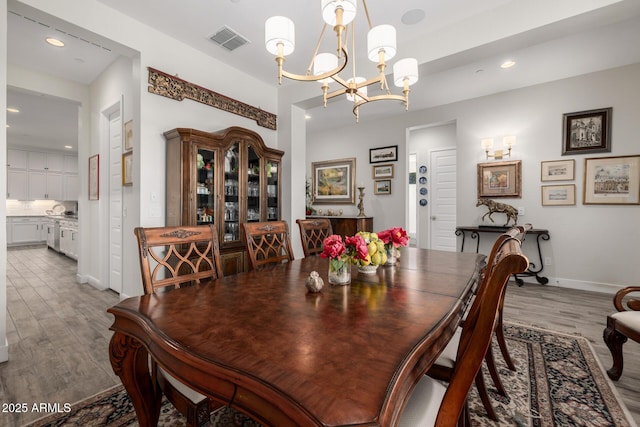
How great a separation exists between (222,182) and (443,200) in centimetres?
445

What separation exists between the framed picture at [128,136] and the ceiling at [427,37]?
2.39 feet

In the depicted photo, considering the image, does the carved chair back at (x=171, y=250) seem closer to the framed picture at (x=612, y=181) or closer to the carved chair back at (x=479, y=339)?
the carved chair back at (x=479, y=339)

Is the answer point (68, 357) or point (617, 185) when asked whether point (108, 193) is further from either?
point (617, 185)

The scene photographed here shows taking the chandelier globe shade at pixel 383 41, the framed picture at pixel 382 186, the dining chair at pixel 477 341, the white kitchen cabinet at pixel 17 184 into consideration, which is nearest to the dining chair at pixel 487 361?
the dining chair at pixel 477 341

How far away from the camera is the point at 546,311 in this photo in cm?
311

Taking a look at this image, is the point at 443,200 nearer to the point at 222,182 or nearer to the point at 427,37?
the point at 427,37

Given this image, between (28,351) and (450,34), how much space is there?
4.54 metres

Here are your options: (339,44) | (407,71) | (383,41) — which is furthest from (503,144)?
(339,44)

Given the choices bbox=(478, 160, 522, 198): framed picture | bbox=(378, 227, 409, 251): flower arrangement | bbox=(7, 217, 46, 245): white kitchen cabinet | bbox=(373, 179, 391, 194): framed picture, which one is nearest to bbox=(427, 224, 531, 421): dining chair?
bbox=(378, 227, 409, 251): flower arrangement

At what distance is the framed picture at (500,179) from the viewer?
4.33 m

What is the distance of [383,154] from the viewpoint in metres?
5.65

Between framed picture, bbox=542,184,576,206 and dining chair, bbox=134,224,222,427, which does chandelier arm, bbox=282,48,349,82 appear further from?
framed picture, bbox=542,184,576,206

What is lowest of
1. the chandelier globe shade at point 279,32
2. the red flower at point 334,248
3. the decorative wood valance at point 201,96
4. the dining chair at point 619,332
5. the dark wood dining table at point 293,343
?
the dining chair at point 619,332

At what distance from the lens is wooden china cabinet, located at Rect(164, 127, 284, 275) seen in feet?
9.30
